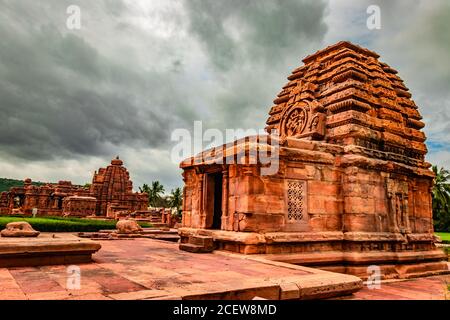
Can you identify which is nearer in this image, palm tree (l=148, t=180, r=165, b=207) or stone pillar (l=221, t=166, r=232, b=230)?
stone pillar (l=221, t=166, r=232, b=230)

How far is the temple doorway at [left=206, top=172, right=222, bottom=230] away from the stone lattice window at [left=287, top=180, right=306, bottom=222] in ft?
7.25

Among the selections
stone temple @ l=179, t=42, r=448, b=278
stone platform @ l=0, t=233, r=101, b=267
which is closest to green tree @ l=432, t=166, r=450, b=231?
stone temple @ l=179, t=42, r=448, b=278

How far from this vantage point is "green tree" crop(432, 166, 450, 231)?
32906 millimetres

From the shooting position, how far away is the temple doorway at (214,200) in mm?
8688

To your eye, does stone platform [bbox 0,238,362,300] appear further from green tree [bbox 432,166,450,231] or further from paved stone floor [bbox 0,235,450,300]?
green tree [bbox 432,166,450,231]

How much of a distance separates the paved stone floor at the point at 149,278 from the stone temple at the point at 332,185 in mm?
1215

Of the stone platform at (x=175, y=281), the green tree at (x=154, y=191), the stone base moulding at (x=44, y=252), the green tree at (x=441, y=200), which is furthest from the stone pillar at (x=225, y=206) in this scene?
the green tree at (x=154, y=191)

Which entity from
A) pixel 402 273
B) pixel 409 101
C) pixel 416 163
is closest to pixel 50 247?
pixel 402 273

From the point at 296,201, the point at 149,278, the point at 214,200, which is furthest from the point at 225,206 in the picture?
the point at 149,278

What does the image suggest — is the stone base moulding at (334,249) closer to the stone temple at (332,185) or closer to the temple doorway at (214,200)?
the stone temple at (332,185)

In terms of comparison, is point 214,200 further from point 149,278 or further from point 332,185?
point 149,278

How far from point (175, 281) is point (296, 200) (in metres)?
4.12

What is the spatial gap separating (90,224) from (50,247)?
1501 cm
